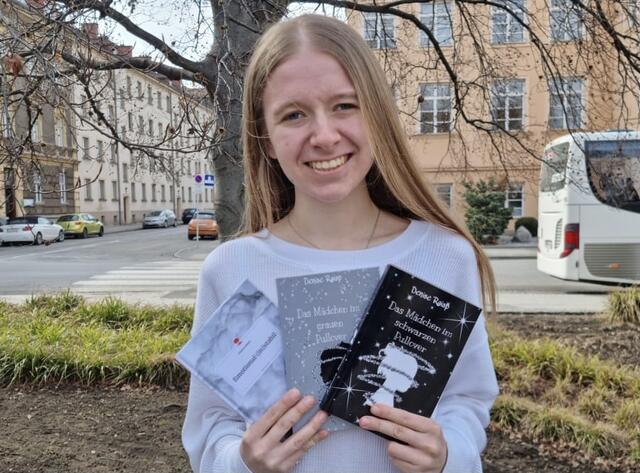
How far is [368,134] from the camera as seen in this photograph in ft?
4.11

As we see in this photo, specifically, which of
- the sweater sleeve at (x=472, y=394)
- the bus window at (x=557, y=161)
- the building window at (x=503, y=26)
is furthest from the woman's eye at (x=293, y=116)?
the building window at (x=503, y=26)

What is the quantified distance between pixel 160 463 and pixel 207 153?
1903 millimetres

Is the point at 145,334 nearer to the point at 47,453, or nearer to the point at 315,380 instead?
the point at 47,453

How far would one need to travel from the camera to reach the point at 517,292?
10.2 metres

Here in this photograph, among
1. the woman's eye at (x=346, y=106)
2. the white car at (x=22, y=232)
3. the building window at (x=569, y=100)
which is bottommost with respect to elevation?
the white car at (x=22, y=232)

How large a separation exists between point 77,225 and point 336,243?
3138 cm

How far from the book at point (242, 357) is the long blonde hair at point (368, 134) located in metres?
0.31

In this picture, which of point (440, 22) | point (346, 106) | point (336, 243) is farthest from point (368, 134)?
point (440, 22)

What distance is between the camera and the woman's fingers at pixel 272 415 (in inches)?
44.3

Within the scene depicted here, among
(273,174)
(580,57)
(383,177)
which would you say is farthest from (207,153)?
(580,57)

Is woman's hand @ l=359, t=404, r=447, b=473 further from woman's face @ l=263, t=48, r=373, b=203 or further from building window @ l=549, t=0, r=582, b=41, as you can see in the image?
building window @ l=549, t=0, r=582, b=41

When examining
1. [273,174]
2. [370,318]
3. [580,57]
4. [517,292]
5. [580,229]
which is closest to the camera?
[370,318]

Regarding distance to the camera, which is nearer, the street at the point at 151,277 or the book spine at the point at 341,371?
the book spine at the point at 341,371

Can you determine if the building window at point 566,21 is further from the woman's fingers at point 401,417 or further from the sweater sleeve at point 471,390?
the woman's fingers at point 401,417
